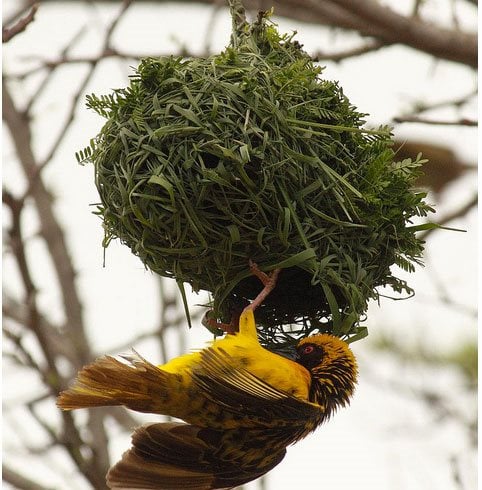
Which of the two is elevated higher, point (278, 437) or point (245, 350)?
point (245, 350)

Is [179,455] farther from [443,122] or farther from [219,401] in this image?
[443,122]

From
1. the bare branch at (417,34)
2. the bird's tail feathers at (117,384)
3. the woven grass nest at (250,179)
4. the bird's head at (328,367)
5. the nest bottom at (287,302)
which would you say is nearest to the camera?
the woven grass nest at (250,179)

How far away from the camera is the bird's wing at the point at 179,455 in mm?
3100

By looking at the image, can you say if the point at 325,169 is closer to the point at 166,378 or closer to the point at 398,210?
the point at 398,210

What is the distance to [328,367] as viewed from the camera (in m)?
3.18

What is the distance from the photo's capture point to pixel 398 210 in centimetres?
310

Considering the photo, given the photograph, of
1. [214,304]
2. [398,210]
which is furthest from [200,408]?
[398,210]

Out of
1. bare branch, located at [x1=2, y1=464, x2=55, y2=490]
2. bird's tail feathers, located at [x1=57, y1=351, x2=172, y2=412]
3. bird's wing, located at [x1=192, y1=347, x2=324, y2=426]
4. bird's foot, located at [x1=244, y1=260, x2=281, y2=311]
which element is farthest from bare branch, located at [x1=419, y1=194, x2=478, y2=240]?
bare branch, located at [x1=2, y1=464, x2=55, y2=490]

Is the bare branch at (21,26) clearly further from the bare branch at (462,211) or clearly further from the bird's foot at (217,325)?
the bare branch at (462,211)

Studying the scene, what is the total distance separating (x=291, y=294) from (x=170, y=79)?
854 millimetres

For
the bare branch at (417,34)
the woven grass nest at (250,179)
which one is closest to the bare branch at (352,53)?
the bare branch at (417,34)

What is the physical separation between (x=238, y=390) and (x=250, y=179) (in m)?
0.66

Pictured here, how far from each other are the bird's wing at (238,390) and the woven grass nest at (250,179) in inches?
10.1

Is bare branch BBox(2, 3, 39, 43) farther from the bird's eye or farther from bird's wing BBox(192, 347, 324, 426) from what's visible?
the bird's eye
